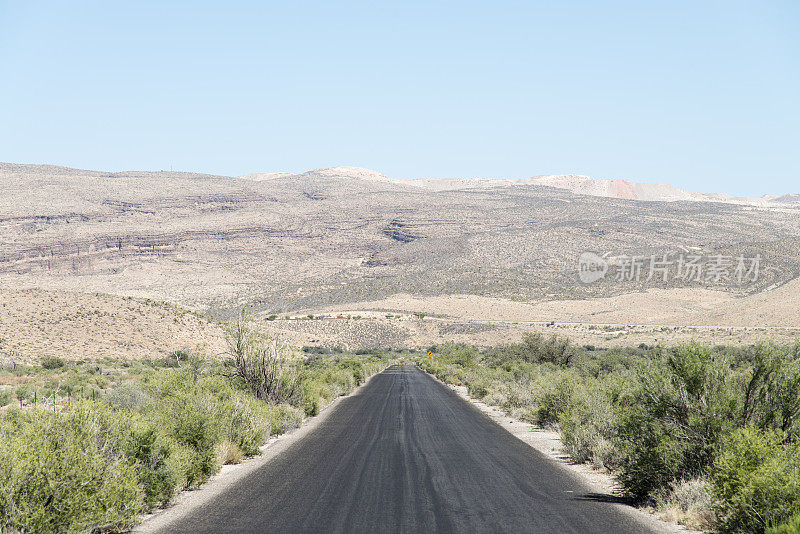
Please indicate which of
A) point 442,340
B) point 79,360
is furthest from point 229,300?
point 79,360

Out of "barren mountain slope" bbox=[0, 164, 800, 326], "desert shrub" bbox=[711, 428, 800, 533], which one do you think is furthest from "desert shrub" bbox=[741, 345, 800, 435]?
"barren mountain slope" bbox=[0, 164, 800, 326]

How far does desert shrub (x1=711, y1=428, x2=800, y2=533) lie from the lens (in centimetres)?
709

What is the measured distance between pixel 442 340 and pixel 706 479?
3168 inches

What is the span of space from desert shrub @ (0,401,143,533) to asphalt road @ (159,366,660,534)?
110 cm

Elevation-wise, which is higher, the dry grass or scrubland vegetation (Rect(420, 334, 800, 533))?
scrubland vegetation (Rect(420, 334, 800, 533))

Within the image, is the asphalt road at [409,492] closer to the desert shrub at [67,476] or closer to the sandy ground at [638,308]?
the desert shrub at [67,476]

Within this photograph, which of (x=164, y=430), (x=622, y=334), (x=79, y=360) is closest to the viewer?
(x=164, y=430)

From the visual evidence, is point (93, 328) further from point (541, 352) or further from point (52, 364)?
point (541, 352)

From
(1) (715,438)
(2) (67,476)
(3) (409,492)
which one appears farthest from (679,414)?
(2) (67,476)

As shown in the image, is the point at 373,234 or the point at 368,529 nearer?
the point at 368,529

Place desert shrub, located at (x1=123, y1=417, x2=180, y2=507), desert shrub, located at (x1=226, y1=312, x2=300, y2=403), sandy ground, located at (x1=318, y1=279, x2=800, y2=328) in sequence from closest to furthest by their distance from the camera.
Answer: desert shrub, located at (x1=123, y1=417, x2=180, y2=507) < desert shrub, located at (x1=226, y1=312, x2=300, y2=403) < sandy ground, located at (x1=318, y1=279, x2=800, y2=328)

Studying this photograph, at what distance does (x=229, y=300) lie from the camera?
361 ft

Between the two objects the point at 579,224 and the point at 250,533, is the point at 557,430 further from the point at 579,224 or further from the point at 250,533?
the point at 579,224

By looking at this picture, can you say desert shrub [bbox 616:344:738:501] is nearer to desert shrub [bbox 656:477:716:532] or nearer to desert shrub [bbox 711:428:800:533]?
desert shrub [bbox 656:477:716:532]
